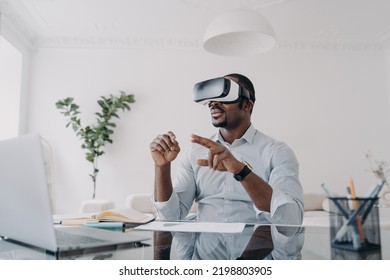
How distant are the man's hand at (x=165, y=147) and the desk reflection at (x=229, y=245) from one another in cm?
33

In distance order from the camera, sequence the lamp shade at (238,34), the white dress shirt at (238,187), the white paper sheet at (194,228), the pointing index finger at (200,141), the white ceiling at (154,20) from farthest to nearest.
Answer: the white ceiling at (154,20)
the lamp shade at (238,34)
the white dress shirt at (238,187)
the pointing index finger at (200,141)
the white paper sheet at (194,228)

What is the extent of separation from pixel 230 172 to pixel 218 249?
419 millimetres

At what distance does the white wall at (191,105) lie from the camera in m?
1.89

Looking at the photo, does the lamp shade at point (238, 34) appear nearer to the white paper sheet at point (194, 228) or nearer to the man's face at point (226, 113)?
the man's face at point (226, 113)

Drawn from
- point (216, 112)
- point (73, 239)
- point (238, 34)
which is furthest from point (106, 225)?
point (238, 34)

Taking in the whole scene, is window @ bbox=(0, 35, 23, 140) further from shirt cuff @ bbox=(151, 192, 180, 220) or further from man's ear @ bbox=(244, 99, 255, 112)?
man's ear @ bbox=(244, 99, 255, 112)

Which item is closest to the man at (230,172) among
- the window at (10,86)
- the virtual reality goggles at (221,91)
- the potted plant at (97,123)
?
the virtual reality goggles at (221,91)

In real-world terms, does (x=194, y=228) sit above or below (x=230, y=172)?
below

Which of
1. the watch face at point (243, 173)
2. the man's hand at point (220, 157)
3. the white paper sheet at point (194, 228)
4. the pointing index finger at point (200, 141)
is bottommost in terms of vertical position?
the white paper sheet at point (194, 228)

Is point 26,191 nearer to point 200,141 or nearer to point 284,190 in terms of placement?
point 200,141

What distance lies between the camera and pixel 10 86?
6.40ft

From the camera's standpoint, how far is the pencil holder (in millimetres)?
484

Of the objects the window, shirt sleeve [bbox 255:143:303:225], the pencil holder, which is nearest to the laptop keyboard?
the pencil holder

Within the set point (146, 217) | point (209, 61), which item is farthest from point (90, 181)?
point (146, 217)
